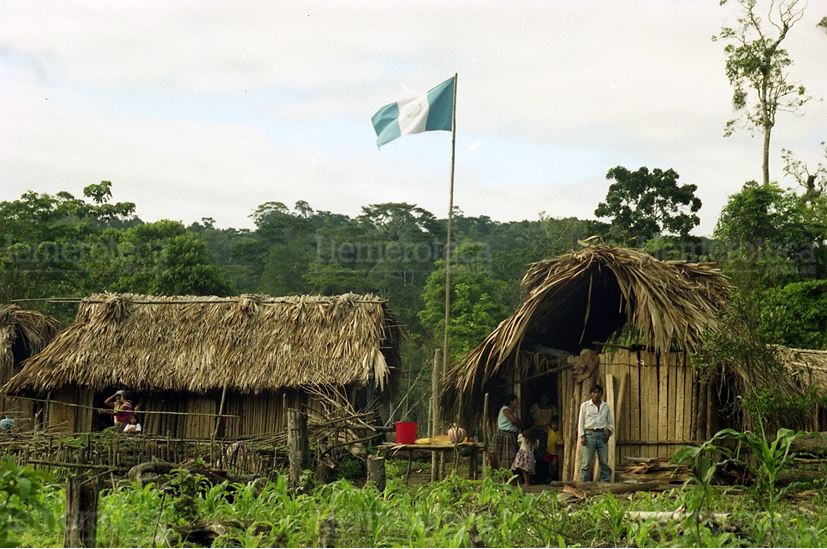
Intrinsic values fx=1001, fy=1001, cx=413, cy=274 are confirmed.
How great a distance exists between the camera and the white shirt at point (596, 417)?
11547mm

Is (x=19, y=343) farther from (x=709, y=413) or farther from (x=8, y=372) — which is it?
(x=709, y=413)

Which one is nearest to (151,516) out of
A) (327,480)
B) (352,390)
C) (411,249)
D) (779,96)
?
(327,480)

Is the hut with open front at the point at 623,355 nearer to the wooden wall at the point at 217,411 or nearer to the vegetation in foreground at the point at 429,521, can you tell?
the vegetation in foreground at the point at 429,521

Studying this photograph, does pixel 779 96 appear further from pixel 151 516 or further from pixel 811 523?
pixel 151 516

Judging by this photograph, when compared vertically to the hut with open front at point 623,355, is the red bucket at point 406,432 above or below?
below

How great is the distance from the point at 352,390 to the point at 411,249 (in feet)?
98.3

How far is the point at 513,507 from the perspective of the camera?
7.62m

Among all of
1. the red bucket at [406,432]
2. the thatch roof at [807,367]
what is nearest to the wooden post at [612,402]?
the red bucket at [406,432]

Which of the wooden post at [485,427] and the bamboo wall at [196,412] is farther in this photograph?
the bamboo wall at [196,412]

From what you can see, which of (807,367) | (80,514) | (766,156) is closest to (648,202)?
(766,156)

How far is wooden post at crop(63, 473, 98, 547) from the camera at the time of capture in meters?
5.83

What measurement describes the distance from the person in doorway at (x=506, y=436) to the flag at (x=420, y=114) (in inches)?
203

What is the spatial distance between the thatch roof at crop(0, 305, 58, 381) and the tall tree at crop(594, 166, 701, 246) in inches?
683

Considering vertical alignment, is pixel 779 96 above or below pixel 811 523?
above
